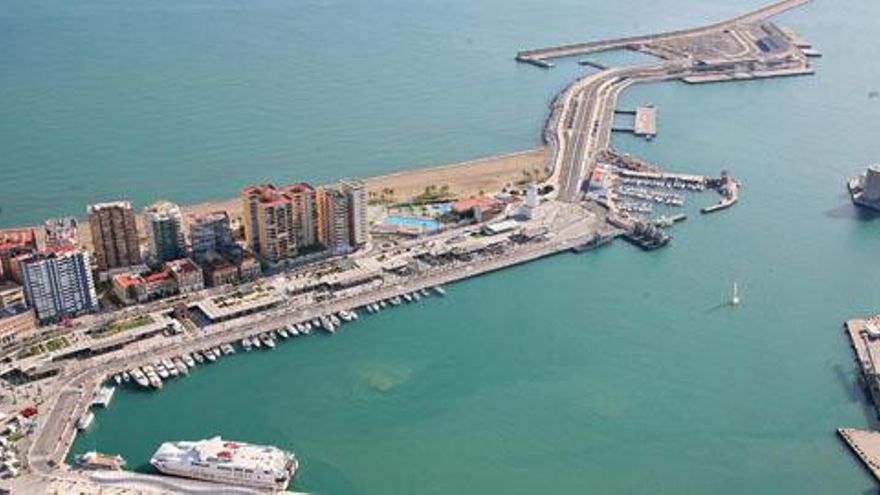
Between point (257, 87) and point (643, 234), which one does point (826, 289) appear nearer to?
point (643, 234)

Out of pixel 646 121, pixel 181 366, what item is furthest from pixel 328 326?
pixel 646 121

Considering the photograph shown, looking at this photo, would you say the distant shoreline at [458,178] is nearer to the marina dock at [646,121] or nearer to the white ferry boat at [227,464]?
the marina dock at [646,121]

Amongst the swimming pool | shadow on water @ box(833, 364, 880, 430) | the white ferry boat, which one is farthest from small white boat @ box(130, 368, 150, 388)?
shadow on water @ box(833, 364, 880, 430)

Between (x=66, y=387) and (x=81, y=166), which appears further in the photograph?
(x=81, y=166)

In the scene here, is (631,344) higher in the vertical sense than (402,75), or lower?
lower

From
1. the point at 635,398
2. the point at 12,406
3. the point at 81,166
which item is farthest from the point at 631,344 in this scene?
the point at 81,166

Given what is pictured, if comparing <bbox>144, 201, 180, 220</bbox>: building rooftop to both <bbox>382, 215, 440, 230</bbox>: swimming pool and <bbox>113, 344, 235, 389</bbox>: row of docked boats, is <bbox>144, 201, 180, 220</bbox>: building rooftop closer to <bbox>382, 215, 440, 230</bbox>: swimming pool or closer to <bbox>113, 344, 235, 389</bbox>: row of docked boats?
<bbox>113, 344, 235, 389</bbox>: row of docked boats

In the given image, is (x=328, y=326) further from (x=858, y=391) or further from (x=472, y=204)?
(x=858, y=391)
